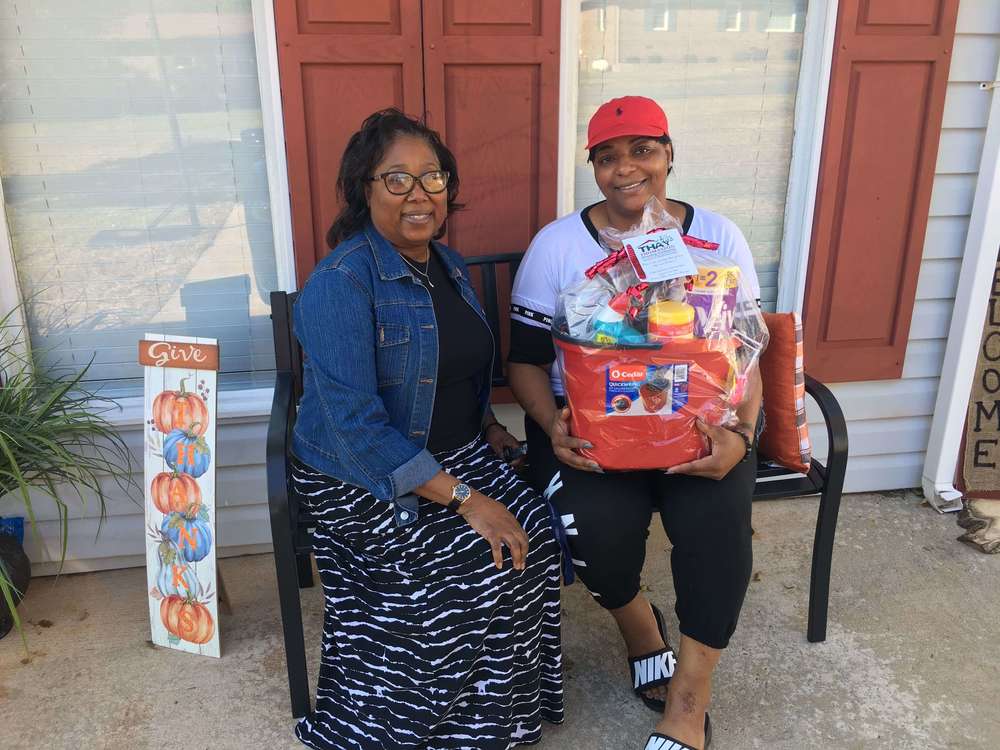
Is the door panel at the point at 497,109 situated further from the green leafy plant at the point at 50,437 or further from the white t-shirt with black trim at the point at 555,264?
the green leafy plant at the point at 50,437

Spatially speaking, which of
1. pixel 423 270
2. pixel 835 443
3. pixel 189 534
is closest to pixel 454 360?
pixel 423 270

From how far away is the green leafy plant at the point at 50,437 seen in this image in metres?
2.32

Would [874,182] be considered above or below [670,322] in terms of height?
above

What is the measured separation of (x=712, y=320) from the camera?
181cm

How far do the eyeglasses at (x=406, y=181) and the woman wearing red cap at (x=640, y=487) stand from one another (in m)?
0.45

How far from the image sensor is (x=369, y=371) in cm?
185

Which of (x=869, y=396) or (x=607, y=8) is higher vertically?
(x=607, y=8)

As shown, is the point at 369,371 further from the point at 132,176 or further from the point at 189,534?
the point at 132,176

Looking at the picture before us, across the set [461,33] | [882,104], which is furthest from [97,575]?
[882,104]

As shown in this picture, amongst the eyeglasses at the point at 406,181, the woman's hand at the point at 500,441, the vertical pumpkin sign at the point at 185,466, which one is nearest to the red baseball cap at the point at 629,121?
the eyeglasses at the point at 406,181

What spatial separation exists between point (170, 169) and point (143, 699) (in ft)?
5.48

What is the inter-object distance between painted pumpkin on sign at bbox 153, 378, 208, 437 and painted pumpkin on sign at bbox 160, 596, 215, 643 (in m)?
0.53

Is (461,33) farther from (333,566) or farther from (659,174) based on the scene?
(333,566)

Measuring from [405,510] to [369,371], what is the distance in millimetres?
347
